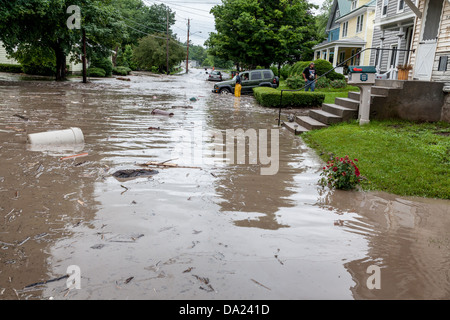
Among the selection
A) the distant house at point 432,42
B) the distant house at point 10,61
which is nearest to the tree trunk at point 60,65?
the distant house at point 10,61

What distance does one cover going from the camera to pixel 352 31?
34250 millimetres

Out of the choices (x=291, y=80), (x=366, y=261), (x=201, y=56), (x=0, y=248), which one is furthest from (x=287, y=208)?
(x=201, y=56)

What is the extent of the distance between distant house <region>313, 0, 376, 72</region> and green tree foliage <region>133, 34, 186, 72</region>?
33.1 m

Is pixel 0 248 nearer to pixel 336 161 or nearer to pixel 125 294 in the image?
pixel 125 294

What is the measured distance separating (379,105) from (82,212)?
9.50 meters

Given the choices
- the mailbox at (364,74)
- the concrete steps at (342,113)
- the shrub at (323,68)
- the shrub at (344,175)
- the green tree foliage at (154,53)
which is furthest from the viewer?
the green tree foliage at (154,53)

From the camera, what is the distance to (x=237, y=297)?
10.3 feet

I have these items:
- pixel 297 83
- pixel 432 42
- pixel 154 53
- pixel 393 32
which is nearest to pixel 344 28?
pixel 393 32

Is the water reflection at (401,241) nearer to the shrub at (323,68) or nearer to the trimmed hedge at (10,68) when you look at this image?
the shrub at (323,68)

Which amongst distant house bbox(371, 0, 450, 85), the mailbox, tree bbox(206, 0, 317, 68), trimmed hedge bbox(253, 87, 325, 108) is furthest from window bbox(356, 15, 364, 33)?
the mailbox

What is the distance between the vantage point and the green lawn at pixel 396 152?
6191mm
